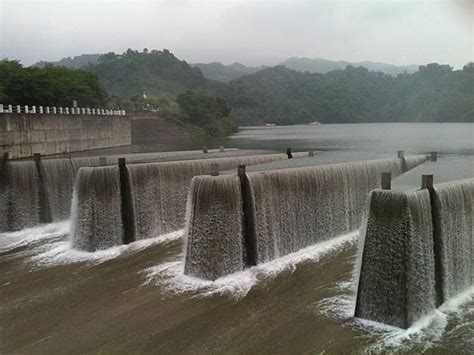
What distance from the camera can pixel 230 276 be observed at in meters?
12.1

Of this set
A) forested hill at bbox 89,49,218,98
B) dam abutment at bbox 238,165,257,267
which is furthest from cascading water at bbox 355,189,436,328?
forested hill at bbox 89,49,218,98

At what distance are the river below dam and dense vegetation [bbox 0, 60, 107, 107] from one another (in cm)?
2340

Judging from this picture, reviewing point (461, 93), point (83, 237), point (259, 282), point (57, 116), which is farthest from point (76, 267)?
point (461, 93)

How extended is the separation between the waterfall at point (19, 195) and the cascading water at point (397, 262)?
47.2ft

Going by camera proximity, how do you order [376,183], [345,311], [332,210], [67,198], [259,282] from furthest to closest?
[67,198] < [376,183] < [332,210] < [259,282] < [345,311]

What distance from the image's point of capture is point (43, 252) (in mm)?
15273

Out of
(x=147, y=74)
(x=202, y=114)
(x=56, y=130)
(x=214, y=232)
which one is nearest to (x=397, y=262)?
(x=214, y=232)

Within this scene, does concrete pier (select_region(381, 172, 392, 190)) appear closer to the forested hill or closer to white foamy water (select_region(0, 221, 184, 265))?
white foamy water (select_region(0, 221, 184, 265))

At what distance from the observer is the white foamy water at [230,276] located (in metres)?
11.3

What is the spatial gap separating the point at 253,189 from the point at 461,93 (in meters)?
76.6

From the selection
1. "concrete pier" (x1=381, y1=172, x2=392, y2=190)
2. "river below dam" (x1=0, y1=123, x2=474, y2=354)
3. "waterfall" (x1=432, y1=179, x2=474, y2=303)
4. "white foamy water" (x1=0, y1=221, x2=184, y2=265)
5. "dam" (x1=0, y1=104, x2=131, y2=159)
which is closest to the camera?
"river below dam" (x1=0, y1=123, x2=474, y2=354)

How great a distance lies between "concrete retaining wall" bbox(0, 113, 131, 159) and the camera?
25656 mm

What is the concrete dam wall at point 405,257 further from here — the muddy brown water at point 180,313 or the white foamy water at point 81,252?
the white foamy water at point 81,252

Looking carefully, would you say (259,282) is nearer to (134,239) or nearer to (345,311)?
(345,311)
